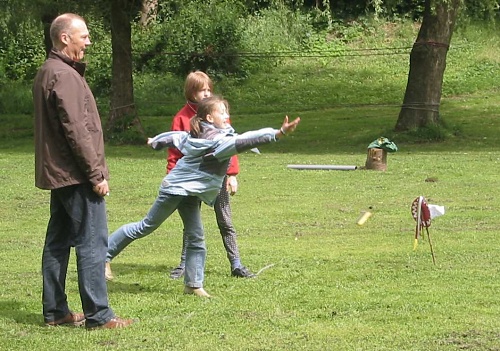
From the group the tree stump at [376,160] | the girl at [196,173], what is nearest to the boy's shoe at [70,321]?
the girl at [196,173]

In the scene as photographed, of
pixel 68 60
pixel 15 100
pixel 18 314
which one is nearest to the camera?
pixel 68 60

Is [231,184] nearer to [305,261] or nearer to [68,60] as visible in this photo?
[305,261]

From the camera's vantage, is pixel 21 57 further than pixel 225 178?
Yes

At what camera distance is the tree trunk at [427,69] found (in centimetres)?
2375

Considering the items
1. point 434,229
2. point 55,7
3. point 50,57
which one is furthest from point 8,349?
point 55,7

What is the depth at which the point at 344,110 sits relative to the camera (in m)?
29.5

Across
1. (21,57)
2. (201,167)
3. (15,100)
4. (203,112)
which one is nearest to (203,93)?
(203,112)

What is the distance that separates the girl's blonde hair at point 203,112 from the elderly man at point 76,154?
130 cm

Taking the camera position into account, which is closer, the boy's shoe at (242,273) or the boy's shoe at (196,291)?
the boy's shoe at (196,291)

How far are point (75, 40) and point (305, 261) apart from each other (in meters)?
3.90

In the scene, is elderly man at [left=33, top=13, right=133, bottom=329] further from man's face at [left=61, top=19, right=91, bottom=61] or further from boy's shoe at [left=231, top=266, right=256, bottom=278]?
boy's shoe at [left=231, top=266, right=256, bottom=278]

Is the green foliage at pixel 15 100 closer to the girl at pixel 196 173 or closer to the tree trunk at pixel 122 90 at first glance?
the tree trunk at pixel 122 90

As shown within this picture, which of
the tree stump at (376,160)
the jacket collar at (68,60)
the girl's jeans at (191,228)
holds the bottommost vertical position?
the tree stump at (376,160)

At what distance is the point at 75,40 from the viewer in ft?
22.1
